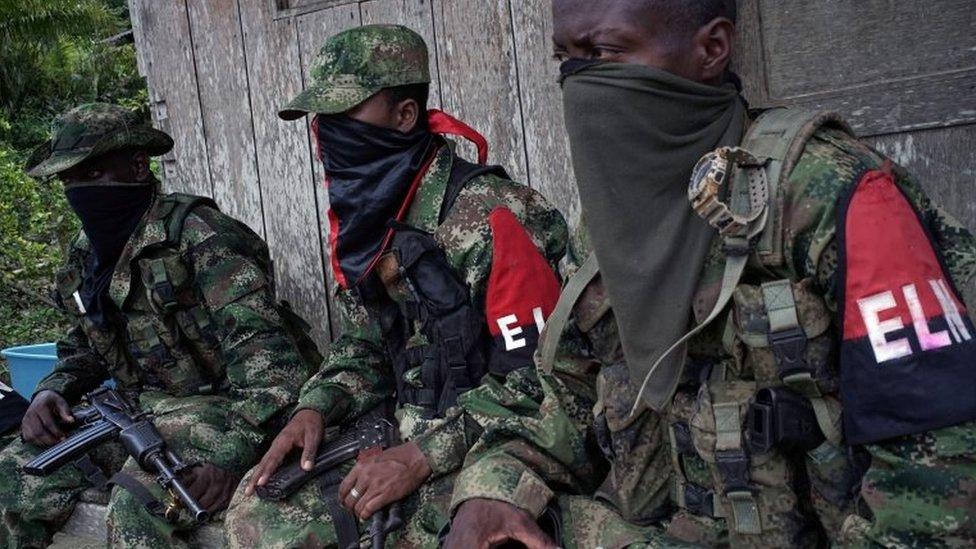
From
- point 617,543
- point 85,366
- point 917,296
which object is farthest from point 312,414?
point 917,296

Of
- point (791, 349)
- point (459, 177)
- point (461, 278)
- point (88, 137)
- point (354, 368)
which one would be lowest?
point (354, 368)

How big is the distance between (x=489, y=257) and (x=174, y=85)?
8.47 ft

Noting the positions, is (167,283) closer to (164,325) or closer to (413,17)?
(164,325)

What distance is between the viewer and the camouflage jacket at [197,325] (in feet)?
11.8

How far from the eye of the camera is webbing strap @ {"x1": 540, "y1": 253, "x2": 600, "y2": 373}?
89.8 inches

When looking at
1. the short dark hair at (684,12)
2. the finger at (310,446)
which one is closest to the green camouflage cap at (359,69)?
the finger at (310,446)

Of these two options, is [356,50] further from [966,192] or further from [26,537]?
[26,537]

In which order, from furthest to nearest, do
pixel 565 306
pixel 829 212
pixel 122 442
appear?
1. pixel 122 442
2. pixel 565 306
3. pixel 829 212

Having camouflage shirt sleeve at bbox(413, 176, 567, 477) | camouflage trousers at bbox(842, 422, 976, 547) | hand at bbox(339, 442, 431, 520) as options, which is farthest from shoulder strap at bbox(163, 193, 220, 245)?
camouflage trousers at bbox(842, 422, 976, 547)

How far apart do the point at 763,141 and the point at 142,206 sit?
8.51 ft

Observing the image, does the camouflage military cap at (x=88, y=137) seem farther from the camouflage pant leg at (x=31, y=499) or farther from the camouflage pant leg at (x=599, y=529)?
the camouflage pant leg at (x=599, y=529)

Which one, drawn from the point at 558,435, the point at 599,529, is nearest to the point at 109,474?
the point at 558,435

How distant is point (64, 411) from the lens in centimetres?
400

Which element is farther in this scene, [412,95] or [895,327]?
[412,95]
